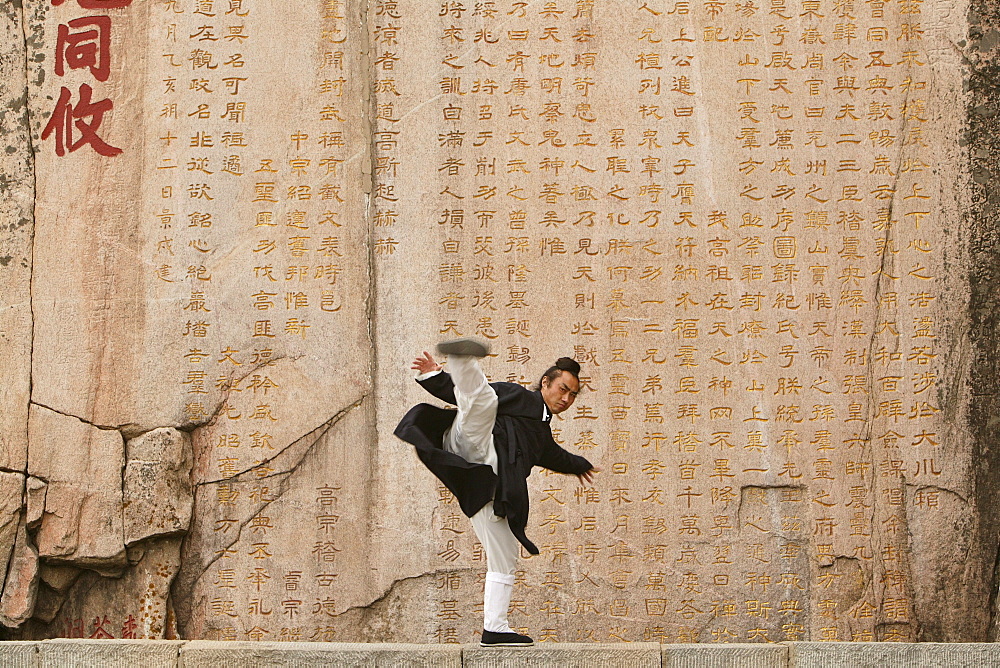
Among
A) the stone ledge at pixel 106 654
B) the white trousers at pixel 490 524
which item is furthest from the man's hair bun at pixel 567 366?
the stone ledge at pixel 106 654

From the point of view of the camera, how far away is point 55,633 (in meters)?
4.76

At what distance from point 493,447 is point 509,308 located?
118 cm

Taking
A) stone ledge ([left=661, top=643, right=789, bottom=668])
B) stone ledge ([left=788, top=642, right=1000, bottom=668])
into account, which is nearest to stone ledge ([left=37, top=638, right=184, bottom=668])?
stone ledge ([left=661, top=643, right=789, bottom=668])

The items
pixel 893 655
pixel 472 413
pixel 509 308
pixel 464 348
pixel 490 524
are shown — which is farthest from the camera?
pixel 509 308

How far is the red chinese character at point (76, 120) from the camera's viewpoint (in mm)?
4957

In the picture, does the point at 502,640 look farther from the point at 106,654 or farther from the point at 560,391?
the point at 106,654

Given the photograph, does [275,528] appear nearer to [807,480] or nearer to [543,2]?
[807,480]

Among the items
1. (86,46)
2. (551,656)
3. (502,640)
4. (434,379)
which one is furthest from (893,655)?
(86,46)

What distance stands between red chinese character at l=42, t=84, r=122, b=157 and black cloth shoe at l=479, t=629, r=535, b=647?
2697 millimetres

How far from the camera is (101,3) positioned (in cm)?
502

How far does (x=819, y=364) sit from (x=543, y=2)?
1.88m

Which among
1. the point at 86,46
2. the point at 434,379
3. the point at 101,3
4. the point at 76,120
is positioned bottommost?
the point at 434,379

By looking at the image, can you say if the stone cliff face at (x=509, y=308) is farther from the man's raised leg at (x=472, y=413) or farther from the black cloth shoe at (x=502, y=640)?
the man's raised leg at (x=472, y=413)

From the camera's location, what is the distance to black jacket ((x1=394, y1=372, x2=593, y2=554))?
3.63 m
